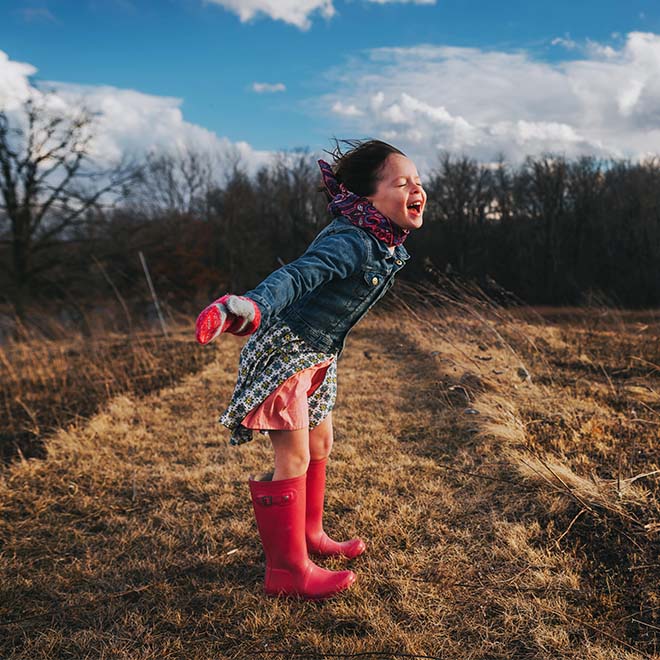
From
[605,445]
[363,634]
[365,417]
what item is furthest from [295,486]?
[365,417]

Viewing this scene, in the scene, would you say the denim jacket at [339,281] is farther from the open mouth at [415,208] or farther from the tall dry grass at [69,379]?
the tall dry grass at [69,379]

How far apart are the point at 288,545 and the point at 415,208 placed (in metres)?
1.14

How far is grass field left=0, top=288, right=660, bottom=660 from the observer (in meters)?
1.68

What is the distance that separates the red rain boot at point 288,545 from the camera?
178cm

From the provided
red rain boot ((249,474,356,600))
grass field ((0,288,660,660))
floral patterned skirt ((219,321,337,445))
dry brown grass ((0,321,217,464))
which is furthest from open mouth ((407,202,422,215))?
dry brown grass ((0,321,217,464))

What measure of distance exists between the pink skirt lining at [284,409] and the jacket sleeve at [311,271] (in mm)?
330

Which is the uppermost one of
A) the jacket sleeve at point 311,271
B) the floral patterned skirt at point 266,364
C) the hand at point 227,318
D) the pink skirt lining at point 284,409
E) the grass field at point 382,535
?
the jacket sleeve at point 311,271

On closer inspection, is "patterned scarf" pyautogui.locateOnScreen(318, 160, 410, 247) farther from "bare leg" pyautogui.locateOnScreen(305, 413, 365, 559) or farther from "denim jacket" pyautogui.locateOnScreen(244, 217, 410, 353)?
"bare leg" pyautogui.locateOnScreen(305, 413, 365, 559)

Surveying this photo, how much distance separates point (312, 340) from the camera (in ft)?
5.70

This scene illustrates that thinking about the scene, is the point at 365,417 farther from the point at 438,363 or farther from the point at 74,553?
the point at 74,553

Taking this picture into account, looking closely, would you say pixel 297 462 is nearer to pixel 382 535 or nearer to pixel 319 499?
pixel 319 499

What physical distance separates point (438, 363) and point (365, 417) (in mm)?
1702

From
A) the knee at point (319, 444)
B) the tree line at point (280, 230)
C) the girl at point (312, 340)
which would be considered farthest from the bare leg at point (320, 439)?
the tree line at point (280, 230)

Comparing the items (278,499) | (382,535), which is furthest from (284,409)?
(382,535)
